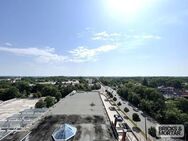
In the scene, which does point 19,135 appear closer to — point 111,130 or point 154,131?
point 111,130

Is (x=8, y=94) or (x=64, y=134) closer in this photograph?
(x=64, y=134)

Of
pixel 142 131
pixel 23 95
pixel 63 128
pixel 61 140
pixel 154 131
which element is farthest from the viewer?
pixel 23 95

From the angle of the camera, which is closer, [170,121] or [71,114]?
[71,114]

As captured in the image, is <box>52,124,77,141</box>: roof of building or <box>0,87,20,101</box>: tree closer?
<box>52,124,77,141</box>: roof of building

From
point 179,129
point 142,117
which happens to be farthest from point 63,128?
point 142,117

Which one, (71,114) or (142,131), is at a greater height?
(71,114)

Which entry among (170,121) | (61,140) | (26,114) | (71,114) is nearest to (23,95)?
(26,114)

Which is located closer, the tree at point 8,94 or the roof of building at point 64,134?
the roof of building at point 64,134

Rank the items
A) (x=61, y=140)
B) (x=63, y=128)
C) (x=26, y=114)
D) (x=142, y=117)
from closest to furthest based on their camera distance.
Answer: (x=61, y=140), (x=63, y=128), (x=26, y=114), (x=142, y=117)

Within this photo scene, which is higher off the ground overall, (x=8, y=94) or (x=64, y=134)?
(x=8, y=94)

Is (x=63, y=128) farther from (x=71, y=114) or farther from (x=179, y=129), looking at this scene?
(x=179, y=129)
